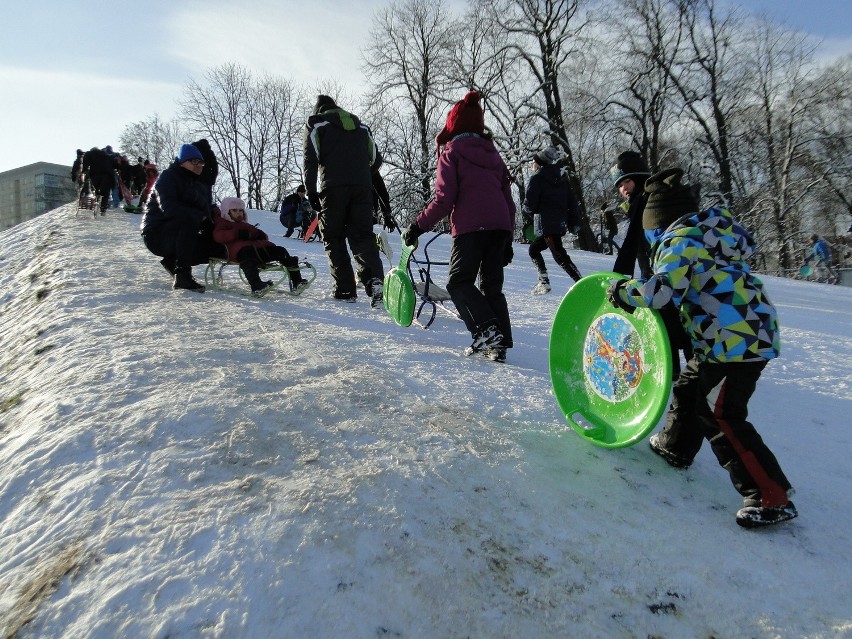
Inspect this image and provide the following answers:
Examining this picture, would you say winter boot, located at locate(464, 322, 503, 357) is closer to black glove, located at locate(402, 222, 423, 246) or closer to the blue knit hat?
black glove, located at locate(402, 222, 423, 246)

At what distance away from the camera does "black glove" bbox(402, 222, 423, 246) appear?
4166mm

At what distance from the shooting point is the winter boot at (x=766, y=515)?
6.62 feet

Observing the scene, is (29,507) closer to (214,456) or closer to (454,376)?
(214,456)

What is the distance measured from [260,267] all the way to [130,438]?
13.7 ft

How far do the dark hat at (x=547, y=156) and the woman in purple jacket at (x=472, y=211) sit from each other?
3161 millimetres

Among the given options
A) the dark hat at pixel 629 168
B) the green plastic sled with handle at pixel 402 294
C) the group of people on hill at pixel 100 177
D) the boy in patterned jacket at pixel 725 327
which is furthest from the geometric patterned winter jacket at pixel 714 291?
the group of people on hill at pixel 100 177

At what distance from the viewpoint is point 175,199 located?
19.4 feet

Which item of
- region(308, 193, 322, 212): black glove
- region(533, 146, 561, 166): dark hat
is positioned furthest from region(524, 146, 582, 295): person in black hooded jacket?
region(308, 193, 322, 212): black glove

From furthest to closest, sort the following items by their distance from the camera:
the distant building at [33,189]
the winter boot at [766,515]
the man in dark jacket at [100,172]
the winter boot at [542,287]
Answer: the distant building at [33,189]
the man in dark jacket at [100,172]
the winter boot at [542,287]
the winter boot at [766,515]

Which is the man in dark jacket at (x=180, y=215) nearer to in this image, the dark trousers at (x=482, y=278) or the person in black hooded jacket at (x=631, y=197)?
the dark trousers at (x=482, y=278)

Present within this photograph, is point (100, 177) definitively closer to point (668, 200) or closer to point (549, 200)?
point (549, 200)

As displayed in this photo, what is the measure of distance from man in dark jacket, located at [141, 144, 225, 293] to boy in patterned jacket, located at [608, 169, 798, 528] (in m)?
5.05

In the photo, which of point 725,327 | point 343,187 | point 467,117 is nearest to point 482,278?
point 467,117

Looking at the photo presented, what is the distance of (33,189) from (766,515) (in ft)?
295
